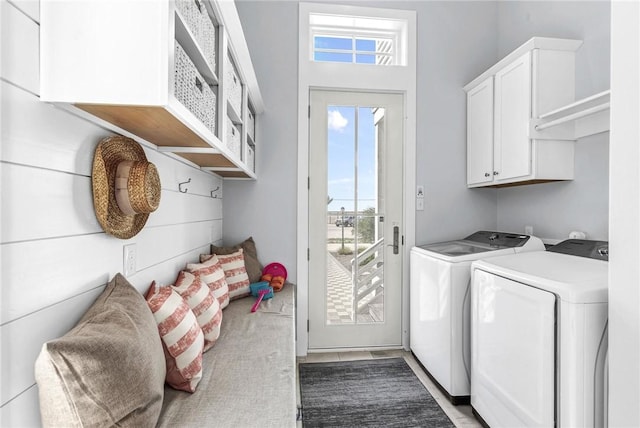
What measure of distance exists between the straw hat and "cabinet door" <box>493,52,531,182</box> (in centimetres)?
228

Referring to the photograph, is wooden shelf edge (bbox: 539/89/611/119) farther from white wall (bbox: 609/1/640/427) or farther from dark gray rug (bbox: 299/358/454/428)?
dark gray rug (bbox: 299/358/454/428)

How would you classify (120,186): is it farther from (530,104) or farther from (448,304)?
(530,104)

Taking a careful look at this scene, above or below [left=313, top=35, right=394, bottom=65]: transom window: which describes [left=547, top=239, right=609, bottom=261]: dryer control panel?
below

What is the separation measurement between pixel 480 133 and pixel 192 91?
246cm

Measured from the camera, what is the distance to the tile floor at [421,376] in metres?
1.97

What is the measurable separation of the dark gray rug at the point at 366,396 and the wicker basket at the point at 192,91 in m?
1.73

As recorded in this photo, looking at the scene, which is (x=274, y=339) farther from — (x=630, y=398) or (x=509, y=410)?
(x=630, y=398)

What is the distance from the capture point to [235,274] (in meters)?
2.39

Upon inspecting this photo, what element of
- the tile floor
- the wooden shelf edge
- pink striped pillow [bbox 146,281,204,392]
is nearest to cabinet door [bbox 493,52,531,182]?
the wooden shelf edge

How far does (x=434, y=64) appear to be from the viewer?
3.02 metres

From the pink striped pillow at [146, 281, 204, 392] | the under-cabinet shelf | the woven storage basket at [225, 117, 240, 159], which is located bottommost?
the pink striped pillow at [146, 281, 204, 392]

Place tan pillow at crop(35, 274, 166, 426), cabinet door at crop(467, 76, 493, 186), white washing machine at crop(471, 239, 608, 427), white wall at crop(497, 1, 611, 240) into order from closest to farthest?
tan pillow at crop(35, 274, 166, 426), white washing machine at crop(471, 239, 608, 427), white wall at crop(497, 1, 611, 240), cabinet door at crop(467, 76, 493, 186)

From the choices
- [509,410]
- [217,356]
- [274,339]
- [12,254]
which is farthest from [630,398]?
[12,254]

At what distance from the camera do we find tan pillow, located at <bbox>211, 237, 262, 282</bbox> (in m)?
2.54
